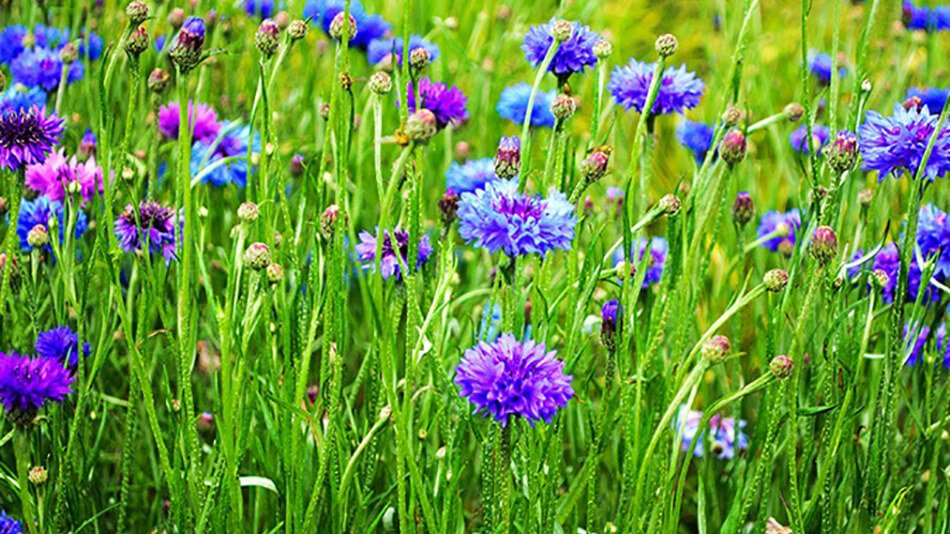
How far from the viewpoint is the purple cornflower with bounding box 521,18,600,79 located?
4.03 feet

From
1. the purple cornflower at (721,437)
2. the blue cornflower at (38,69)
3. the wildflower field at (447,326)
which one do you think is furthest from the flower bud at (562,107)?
the blue cornflower at (38,69)

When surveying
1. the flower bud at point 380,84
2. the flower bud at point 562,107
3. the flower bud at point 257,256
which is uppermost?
the flower bud at point 562,107

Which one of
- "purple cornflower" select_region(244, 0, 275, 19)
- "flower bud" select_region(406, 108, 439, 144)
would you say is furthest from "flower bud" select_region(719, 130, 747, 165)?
"purple cornflower" select_region(244, 0, 275, 19)

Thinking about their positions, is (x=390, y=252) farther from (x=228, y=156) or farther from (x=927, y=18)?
(x=927, y=18)

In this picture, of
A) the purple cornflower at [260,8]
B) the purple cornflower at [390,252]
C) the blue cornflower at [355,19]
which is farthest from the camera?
the purple cornflower at [260,8]

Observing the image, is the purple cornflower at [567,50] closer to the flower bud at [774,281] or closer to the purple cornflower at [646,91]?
the purple cornflower at [646,91]

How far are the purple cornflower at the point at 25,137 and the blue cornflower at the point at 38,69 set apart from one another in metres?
0.42

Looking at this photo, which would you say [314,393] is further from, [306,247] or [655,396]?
[655,396]

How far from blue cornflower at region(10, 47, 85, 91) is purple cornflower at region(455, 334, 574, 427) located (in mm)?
978

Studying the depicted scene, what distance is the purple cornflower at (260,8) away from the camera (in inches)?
75.1

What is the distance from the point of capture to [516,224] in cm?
94

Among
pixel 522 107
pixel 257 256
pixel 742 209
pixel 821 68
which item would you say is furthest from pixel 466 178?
pixel 821 68

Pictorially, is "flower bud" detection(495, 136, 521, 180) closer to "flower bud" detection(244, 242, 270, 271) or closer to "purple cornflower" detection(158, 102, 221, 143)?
"flower bud" detection(244, 242, 270, 271)

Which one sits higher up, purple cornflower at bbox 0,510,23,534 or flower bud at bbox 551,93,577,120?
flower bud at bbox 551,93,577,120
